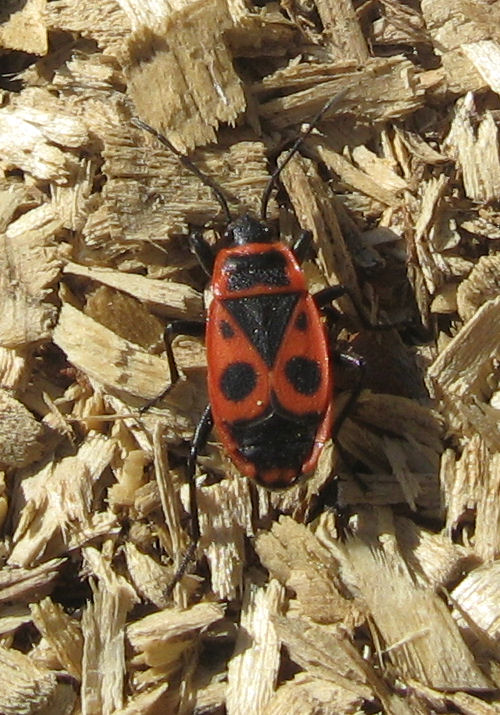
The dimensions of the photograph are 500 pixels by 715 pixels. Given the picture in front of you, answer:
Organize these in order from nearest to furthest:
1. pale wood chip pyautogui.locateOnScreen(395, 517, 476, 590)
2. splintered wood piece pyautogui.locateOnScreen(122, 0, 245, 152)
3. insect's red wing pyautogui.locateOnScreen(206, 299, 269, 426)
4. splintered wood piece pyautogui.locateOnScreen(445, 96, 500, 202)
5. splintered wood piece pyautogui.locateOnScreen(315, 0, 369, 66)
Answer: pale wood chip pyautogui.locateOnScreen(395, 517, 476, 590)
insect's red wing pyautogui.locateOnScreen(206, 299, 269, 426)
splintered wood piece pyautogui.locateOnScreen(122, 0, 245, 152)
splintered wood piece pyautogui.locateOnScreen(445, 96, 500, 202)
splintered wood piece pyautogui.locateOnScreen(315, 0, 369, 66)

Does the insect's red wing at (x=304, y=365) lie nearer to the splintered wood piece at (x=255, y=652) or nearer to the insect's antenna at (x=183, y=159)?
the insect's antenna at (x=183, y=159)

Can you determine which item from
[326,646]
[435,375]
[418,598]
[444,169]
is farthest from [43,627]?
[444,169]

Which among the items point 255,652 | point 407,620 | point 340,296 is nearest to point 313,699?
point 255,652

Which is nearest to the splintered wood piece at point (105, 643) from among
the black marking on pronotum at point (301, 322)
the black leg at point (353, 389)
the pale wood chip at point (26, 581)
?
the pale wood chip at point (26, 581)

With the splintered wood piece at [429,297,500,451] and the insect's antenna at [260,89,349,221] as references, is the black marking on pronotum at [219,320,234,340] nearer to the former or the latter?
the insect's antenna at [260,89,349,221]

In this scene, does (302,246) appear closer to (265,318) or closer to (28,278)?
(265,318)

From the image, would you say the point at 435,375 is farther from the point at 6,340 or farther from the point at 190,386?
the point at 6,340

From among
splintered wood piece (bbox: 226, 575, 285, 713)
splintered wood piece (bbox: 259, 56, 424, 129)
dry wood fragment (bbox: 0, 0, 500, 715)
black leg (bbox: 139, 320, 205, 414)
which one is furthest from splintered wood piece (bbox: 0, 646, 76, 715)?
splintered wood piece (bbox: 259, 56, 424, 129)
